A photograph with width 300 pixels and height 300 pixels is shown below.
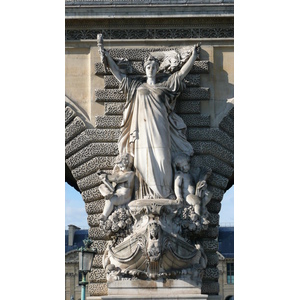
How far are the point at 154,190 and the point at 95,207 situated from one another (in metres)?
1.35

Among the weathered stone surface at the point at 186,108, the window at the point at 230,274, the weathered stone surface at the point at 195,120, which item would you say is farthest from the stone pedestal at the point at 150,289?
the window at the point at 230,274

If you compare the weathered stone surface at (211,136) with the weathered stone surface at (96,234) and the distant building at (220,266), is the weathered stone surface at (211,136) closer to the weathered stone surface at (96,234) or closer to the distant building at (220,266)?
the weathered stone surface at (96,234)

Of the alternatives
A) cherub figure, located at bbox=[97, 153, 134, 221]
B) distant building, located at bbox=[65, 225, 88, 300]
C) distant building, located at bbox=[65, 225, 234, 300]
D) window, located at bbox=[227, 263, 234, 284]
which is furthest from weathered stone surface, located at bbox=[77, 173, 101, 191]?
window, located at bbox=[227, 263, 234, 284]

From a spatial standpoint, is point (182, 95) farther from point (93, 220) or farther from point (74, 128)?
point (93, 220)

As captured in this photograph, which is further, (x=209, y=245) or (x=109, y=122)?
(x=109, y=122)

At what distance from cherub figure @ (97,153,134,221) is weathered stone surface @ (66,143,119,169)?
1.93ft

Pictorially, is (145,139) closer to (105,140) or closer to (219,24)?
(105,140)

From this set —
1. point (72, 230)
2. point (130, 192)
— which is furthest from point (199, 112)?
point (72, 230)

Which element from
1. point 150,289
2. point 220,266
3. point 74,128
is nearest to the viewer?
point 150,289

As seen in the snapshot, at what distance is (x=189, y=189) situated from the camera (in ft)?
55.2

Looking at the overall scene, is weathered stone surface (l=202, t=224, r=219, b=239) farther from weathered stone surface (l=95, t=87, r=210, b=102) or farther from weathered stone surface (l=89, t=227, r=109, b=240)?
weathered stone surface (l=95, t=87, r=210, b=102)

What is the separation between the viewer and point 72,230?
51.4m

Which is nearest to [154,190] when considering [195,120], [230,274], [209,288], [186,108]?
[195,120]

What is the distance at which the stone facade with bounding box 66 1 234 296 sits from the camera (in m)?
17.6
